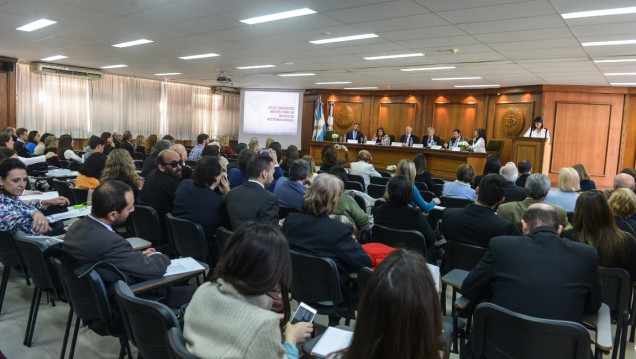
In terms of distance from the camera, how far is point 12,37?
8.79 metres

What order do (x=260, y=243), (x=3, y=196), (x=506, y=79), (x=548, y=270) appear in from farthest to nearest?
(x=506, y=79) < (x=3, y=196) < (x=548, y=270) < (x=260, y=243)

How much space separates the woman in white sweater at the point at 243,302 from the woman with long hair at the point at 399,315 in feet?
1.15

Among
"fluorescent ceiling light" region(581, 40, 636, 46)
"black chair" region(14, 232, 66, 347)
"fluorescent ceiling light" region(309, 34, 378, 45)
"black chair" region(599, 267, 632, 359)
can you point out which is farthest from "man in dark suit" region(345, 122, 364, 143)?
"black chair" region(14, 232, 66, 347)

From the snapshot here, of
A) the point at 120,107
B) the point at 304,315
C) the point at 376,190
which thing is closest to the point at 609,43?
the point at 376,190

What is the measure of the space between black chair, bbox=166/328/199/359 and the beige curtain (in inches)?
573

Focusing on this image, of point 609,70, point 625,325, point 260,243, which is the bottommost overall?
point 625,325

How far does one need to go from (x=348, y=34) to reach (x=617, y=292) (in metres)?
5.53

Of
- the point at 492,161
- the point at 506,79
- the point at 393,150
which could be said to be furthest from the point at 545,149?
the point at 492,161

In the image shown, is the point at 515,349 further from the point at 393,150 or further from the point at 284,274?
the point at 393,150

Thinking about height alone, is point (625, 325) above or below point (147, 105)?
below

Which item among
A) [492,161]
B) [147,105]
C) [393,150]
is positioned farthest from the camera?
[147,105]

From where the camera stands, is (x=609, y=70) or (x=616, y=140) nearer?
(x=609, y=70)

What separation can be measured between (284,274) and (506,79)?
453 inches

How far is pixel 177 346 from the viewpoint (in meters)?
1.40
